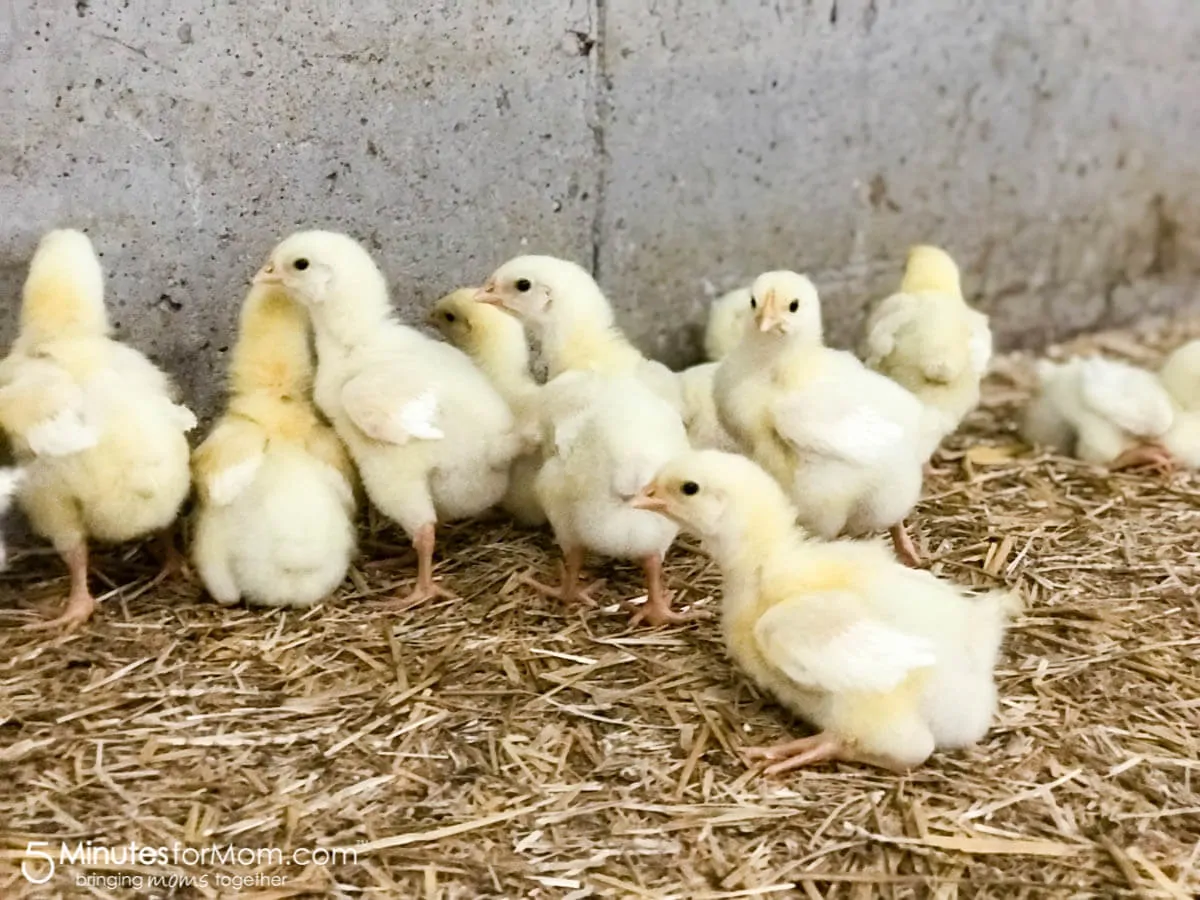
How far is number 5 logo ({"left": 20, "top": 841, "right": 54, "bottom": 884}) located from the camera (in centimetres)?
239

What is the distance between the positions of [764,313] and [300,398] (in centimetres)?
128

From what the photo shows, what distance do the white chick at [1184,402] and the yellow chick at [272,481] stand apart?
9.12 ft

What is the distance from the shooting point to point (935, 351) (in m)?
4.06

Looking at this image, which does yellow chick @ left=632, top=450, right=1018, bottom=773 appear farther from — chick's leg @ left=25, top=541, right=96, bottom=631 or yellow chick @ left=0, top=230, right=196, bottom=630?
chick's leg @ left=25, top=541, right=96, bottom=631

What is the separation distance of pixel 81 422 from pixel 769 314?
1719mm

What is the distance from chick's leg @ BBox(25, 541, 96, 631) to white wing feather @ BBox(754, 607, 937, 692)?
1.80 metres

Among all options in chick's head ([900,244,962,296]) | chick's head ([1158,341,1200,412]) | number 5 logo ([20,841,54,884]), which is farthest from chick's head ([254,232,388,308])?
chick's head ([1158,341,1200,412])

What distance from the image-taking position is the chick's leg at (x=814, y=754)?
273cm

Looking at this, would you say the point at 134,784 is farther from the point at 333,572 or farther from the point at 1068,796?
the point at 1068,796

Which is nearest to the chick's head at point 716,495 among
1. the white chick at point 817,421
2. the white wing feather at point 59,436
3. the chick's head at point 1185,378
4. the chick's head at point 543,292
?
the white chick at point 817,421

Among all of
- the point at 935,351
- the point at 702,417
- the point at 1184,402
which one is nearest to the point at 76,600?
the point at 702,417

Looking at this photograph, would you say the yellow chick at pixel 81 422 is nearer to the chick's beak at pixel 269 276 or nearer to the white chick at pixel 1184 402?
the chick's beak at pixel 269 276

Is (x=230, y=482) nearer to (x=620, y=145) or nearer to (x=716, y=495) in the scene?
(x=716, y=495)

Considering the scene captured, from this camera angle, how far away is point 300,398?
356cm
